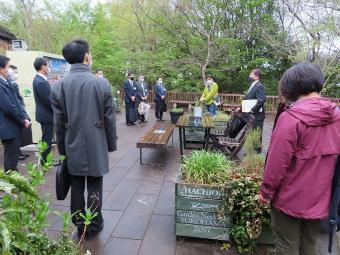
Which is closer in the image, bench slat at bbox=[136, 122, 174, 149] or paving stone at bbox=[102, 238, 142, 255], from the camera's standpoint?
paving stone at bbox=[102, 238, 142, 255]

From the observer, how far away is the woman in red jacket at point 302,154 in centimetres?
186

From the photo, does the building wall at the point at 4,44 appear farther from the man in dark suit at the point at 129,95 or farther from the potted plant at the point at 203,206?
the potted plant at the point at 203,206

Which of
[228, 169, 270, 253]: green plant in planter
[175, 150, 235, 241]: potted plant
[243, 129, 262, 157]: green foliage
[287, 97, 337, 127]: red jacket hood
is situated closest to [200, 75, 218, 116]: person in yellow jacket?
[243, 129, 262, 157]: green foliage

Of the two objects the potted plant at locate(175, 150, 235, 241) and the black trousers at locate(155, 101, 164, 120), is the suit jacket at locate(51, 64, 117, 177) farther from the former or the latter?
the black trousers at locate(155, 101, 164, 120)

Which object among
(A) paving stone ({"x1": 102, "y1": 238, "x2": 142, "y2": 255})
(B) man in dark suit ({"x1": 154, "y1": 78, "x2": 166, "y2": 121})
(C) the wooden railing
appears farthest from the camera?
(C) the wooden railing

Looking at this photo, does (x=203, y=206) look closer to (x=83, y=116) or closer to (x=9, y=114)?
(x=83, y=116)

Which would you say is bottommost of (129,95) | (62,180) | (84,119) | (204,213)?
(204,213)

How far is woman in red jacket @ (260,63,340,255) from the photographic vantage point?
1858mm

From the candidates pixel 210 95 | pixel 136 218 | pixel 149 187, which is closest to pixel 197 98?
pixel 210 95

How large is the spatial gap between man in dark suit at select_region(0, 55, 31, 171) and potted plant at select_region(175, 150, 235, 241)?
2737mm

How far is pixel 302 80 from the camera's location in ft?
6.28

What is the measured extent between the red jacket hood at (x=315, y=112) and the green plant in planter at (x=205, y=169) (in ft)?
4.11

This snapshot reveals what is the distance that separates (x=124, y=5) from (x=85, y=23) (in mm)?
3721

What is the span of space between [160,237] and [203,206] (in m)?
0.62
